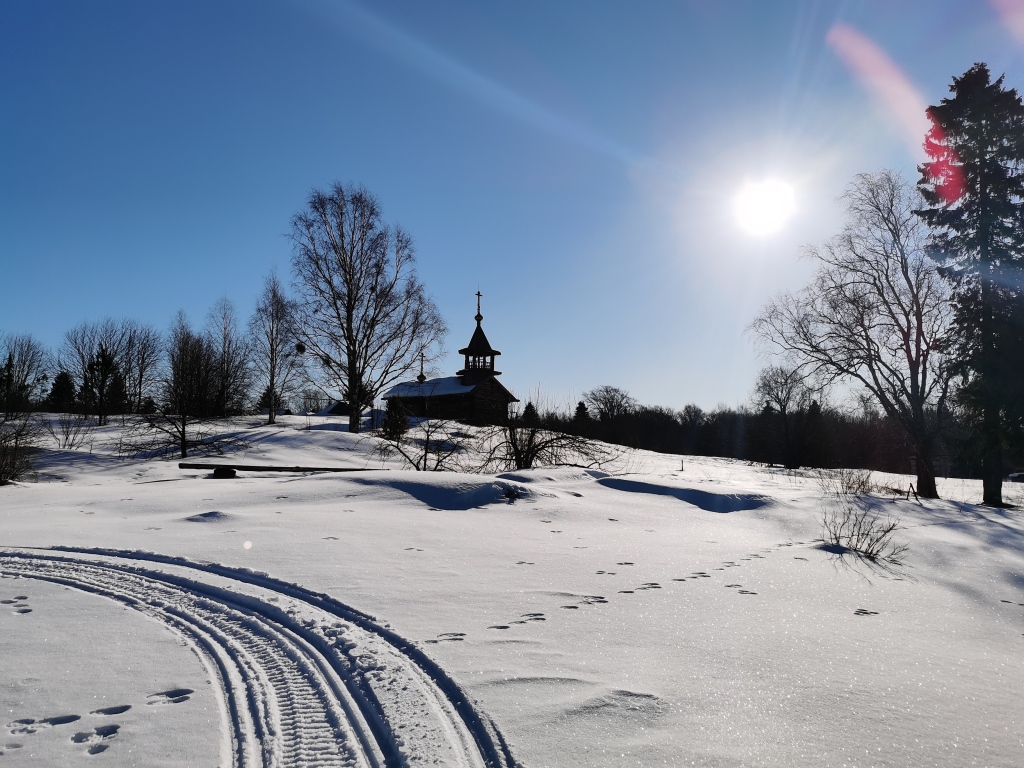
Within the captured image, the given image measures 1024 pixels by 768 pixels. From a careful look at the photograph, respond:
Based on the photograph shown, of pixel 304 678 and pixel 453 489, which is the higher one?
pixel 453 489

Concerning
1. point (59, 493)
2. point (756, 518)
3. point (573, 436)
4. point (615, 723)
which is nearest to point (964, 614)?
point (615, 723)

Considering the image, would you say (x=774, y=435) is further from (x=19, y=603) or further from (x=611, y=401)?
(x=19, y=603)

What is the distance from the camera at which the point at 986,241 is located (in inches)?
674

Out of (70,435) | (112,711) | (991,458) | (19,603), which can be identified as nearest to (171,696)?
(112,711)

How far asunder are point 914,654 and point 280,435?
2286 centimetres

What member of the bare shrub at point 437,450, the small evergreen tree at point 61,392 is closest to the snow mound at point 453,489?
the bare shrub at point 437,450

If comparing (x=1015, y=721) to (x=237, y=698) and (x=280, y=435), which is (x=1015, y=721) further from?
(x=280, y=435)

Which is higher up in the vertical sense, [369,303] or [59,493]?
[369,303]

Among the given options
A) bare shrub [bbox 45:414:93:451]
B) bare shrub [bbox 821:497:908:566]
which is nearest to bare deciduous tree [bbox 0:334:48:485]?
bare shrub [bbox 45:414:93:451]

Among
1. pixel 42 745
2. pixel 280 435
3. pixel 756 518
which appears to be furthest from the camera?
pixel 280 435

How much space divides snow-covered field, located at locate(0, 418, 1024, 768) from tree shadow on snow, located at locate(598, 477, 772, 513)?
2.63 meters

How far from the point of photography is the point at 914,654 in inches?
142

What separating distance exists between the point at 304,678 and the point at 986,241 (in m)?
20.9

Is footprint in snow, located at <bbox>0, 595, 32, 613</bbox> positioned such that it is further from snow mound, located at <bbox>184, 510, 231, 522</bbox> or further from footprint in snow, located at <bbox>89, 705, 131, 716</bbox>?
snow mound, located at <bbox>184, 510, 231, 522</bbox>
